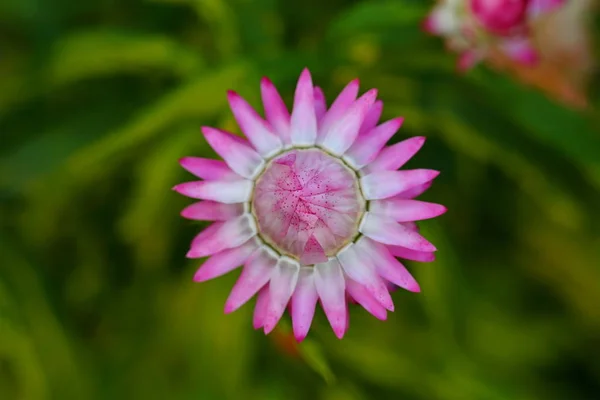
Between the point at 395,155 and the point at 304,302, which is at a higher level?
the point at 395,155

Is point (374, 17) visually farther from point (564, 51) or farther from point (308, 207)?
point (564, 51)

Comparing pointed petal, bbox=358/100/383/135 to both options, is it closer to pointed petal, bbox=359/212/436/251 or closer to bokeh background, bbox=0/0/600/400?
pointed petal, bbox=359/212/436/251

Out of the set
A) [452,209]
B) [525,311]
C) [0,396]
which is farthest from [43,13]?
[525,311]

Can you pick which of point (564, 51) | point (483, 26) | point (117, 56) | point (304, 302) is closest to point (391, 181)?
point (304, 302)

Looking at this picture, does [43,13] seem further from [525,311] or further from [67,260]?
[525,311]

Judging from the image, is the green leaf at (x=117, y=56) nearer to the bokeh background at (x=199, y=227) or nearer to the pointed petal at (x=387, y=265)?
the bokeh background at (x=199, y=227)

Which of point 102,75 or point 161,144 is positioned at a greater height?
point 102,75

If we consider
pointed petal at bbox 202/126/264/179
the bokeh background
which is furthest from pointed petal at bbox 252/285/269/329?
the bokeh background

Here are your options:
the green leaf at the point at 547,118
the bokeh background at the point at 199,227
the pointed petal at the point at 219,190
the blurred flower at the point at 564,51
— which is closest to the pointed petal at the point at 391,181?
the pointed petal at the point at 219,190
